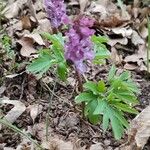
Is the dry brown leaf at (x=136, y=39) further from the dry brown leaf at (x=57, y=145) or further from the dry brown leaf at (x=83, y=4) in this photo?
the dry brown leaf at (x=57, y=145)

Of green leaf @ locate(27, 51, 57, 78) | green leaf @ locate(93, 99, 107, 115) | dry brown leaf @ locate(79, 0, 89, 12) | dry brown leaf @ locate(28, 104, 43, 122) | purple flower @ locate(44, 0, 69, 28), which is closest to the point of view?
green leaf @ locate(93, 99, 107, 115)

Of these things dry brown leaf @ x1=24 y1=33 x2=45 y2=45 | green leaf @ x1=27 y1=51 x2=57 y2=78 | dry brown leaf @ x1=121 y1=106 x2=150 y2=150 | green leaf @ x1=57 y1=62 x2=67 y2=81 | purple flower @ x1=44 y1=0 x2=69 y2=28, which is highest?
purple flower @ x1=44 y1=0 x2=69 y2=28

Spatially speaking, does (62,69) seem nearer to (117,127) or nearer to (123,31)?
(117,127)

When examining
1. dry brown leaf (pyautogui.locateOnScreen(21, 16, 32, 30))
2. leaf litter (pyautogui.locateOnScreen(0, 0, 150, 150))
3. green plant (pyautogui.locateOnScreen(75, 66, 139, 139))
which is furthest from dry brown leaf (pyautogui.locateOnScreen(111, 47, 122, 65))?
green plant (pyautogui.locateOnScreen(75, 66, 139, 139))

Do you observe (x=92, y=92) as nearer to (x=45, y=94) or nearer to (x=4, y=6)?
(x=45, y=94)

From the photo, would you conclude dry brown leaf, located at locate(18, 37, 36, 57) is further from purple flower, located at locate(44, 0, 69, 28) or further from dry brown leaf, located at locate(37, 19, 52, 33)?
purple flower, located at locate(44, 0, 69, 28)

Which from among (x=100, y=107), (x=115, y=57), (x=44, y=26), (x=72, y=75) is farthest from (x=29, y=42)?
(x=100, y=107)

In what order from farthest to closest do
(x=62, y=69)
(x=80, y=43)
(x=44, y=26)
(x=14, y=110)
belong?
1. (x=44, y=26)
2. (x=14, y=110)
3. (x=62, y=69)
4. (x=80, y=43)
